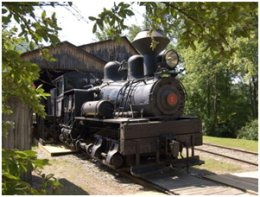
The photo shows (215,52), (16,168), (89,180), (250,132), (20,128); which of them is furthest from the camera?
(250,132)

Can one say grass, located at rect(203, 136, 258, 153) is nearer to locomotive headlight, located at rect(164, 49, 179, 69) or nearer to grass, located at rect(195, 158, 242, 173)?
grass, located at rect(195, 158, 242, 173)

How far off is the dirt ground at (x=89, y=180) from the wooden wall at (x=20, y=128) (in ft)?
3.49

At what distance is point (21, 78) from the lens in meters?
2.16

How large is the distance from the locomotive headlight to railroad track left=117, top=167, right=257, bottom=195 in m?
2.46

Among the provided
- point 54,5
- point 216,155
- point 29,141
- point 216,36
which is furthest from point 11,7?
point 216,155

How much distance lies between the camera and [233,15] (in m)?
2.03

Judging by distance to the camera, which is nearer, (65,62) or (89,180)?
(89,180)

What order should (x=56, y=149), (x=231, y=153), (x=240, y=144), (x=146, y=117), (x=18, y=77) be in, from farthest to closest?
(x=240, y=144)
(x=56, y=149)
(x=231, y=153)
(x=146, y=117)
(x=18, y=77)

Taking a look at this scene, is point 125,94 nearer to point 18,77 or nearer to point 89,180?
point 89,180

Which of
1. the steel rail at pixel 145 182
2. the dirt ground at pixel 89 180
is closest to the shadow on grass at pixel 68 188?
the dirt ground at pixel 89 180

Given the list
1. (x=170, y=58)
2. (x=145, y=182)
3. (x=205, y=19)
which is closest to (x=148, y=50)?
(x=170, y=58)

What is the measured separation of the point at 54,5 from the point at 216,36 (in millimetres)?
1085

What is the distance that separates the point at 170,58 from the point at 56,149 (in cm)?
603

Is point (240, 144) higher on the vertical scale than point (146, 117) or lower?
lower
